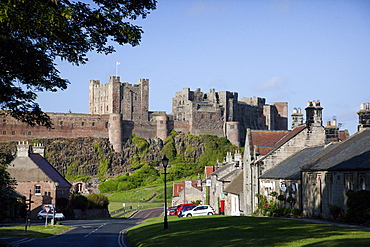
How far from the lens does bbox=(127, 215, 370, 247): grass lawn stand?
752 inches

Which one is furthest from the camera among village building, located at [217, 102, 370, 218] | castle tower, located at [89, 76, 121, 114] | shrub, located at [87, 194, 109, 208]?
castle tower, located at [89, 76, 121, 114]

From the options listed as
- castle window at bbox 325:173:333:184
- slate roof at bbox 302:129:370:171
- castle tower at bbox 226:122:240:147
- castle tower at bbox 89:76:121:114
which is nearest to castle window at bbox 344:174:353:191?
slate roof at bbox 302:129:370:171

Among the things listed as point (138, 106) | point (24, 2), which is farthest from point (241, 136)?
point (24, 2)

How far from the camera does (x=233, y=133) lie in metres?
159

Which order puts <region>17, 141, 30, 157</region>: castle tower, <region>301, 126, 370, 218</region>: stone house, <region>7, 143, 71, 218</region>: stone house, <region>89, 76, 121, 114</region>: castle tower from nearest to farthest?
<region>301, 126, 370, 218</region>: stone house → <region>7, 143, 71, 218</region>: stone house → <region>17, 141, 30, 157</region>: castle tower → <region>89, 76, 121, 114</region>: castle tower

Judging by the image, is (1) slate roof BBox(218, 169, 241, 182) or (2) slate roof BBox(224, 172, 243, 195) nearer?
(2) slate roof BBox(224, 172, 243, 195)

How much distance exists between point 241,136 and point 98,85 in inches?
1632

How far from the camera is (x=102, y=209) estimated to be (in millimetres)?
72500

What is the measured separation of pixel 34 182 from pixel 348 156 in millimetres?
41416

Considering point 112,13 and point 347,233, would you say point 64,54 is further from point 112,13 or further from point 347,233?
point 347,233

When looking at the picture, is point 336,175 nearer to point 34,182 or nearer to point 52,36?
point 52,36

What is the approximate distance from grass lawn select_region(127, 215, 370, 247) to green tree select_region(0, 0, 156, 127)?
7979 mm

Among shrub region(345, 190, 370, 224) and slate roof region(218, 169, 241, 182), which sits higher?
slate roof region(218, 169, 241, 182)

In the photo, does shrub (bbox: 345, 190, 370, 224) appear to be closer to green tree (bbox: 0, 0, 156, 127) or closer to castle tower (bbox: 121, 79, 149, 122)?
green tree (bbox: 0, 0, 156, 127)
